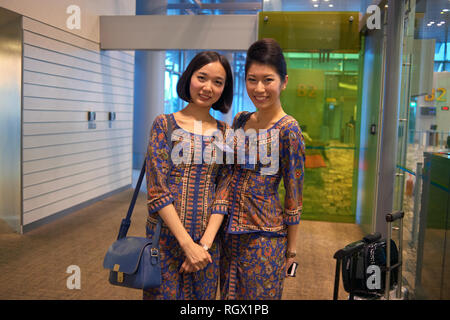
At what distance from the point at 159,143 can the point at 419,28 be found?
2.68 m

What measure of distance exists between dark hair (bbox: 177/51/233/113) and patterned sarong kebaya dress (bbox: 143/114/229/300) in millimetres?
155

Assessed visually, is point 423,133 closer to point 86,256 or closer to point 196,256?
→ point 196,256

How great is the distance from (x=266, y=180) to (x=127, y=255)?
56cm

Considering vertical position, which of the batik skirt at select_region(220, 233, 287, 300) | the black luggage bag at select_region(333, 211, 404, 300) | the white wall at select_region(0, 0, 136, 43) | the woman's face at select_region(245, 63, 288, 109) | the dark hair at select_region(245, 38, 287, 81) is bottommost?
the black luggage bag at select_region(333, 211, 404, 300)

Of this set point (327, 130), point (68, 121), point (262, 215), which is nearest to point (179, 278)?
point (262, 215)

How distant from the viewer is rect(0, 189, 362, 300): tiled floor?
3236 millimetres

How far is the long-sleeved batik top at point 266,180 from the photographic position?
1.46 meters

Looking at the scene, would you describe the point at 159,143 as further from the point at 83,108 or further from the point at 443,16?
the point at 83,108

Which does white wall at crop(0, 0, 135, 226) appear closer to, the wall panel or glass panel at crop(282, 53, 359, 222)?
the wall panel

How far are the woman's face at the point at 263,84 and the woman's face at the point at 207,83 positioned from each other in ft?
0.38

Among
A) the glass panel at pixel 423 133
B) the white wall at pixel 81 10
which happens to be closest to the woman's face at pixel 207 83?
the glass panel at pixel 423 133

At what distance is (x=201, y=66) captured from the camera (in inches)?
60.1

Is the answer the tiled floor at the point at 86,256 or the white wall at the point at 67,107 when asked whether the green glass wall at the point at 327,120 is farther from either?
the white wall at the point at 67,107

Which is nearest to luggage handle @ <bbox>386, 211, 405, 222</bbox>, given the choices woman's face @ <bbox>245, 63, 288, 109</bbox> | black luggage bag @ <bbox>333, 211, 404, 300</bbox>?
black luggage bag @ <bbox>333, 211, 404, 300</bbox>
